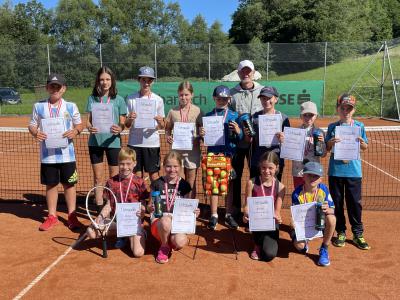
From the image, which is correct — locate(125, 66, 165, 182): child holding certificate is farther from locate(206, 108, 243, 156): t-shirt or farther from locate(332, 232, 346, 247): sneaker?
locate(332, 232, 346, 247): sneaker

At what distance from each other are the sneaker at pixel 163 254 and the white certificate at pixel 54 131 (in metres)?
1.89

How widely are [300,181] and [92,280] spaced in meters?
2.65

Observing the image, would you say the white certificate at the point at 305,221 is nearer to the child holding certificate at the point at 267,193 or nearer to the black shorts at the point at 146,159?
the child holding certificate at the point at 267,193

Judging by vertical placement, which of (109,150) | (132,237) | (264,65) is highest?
(264,65)

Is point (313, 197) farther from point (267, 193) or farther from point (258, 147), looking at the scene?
point (258, 147)

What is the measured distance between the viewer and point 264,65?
69.4 feet

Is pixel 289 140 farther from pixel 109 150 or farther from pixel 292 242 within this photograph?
→ pixel 109 150

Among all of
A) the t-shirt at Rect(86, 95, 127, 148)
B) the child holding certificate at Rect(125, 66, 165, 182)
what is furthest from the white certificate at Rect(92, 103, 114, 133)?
the child holding certificate at Rect(125, 66, 165, 182)

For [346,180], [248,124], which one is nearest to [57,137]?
[248,124]

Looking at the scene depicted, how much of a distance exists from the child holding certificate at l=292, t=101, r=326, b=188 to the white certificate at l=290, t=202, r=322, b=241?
64cm

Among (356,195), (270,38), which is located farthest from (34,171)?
(270,38)

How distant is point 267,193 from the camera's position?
4633mm

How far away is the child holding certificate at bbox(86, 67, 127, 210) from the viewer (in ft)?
17.4

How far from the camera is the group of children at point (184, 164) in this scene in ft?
14.9
